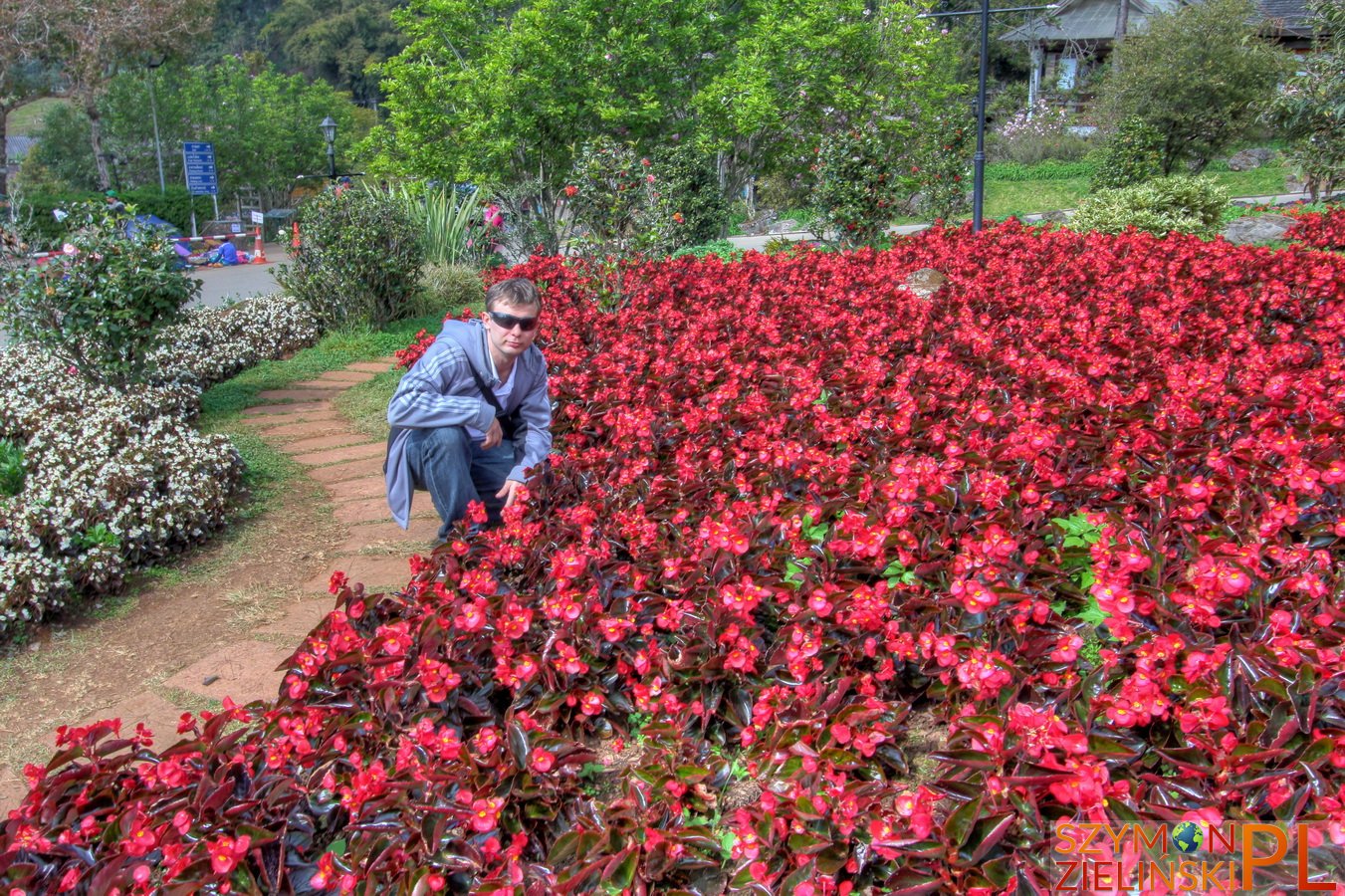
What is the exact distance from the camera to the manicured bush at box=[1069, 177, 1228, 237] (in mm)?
9133

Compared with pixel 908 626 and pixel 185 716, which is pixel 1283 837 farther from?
pixel 185 716

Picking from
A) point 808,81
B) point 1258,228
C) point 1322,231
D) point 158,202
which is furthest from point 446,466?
point 158,202

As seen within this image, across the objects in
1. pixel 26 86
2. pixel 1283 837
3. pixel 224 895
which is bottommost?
pixel 224 895

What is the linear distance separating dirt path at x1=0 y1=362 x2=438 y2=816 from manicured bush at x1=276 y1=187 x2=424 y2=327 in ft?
11.6

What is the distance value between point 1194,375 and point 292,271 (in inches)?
278

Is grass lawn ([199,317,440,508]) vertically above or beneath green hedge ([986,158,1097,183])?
beneath

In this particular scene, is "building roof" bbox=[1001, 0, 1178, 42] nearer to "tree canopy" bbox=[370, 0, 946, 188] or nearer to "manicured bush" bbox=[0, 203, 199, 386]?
"tree canopy" bbox=[370, 0, 946, 188]

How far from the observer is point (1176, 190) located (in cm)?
981

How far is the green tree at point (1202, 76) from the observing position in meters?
17.4

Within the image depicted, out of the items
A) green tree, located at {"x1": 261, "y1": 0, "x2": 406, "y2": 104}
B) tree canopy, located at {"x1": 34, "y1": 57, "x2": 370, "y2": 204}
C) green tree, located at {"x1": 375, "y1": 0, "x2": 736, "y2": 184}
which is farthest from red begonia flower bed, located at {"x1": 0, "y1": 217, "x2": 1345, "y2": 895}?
green tree, located at {"x1": 261, "y1": 0, "x2": 406, "y2": 104}

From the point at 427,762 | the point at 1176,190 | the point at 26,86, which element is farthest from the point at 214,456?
the point at 26,86

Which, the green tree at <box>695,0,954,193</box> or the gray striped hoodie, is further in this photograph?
the green tree at <box>695,0,954,193</box>

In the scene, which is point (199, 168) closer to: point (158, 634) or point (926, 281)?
point (926, 281)

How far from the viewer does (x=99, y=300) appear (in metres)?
4.91
